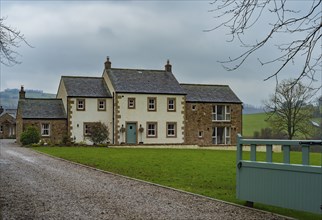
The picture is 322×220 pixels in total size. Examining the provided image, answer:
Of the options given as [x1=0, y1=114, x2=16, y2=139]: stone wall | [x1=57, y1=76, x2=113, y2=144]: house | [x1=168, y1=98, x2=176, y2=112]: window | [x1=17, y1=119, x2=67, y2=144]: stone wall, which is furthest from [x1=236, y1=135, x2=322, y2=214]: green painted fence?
[x1=0, y1=114, x2=16, y2=139]: stone wall

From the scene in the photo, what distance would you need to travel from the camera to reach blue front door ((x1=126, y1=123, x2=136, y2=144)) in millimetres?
48191

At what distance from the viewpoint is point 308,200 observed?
9.20 metres

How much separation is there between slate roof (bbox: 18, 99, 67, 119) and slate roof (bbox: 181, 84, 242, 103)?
13044 mm

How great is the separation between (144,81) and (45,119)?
1063cm

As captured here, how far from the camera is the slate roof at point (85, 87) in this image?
47562 mm

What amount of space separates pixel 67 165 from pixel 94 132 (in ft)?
77.1

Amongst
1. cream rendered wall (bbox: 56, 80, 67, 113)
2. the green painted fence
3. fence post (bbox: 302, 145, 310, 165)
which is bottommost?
the green painted fence

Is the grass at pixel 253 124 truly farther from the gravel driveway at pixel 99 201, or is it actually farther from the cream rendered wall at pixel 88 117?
the gravel driveway at pixel 99 201

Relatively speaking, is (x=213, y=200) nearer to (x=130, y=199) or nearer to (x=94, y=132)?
(x=130, y=199)

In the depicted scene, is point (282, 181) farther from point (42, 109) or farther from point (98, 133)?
point (42, 109)

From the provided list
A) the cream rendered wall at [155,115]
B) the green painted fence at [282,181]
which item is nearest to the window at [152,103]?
the cream rendered wall at [155,115]

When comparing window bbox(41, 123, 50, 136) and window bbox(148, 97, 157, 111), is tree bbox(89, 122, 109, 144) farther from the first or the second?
window bbox(148, 97, 157, 111)

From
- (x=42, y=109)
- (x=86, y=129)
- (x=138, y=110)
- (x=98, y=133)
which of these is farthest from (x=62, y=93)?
(x=138, y=110)

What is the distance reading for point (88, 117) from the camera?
156 ft
